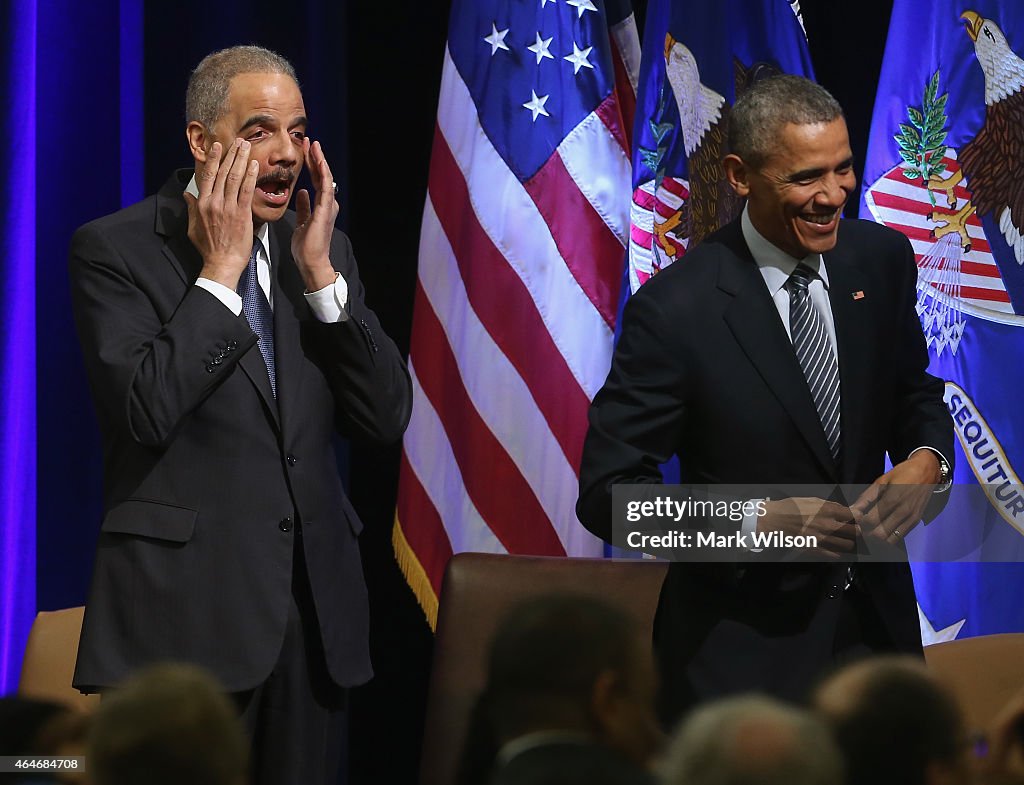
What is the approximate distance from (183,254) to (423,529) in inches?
64.0

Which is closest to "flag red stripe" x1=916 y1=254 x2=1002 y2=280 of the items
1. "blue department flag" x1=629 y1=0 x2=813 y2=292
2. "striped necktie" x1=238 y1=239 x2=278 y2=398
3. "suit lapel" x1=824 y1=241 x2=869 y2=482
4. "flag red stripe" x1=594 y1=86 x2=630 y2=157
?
"blue department flag" x1=629 y1=0 x2=813 y2=292

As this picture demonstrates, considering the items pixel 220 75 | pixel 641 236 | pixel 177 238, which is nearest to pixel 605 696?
pixel 177 238

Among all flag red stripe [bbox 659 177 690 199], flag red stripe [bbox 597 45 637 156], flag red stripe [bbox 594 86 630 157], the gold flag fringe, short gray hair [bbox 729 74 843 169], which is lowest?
the gold flag fringe

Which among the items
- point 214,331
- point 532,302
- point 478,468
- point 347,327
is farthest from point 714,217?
point 214,331

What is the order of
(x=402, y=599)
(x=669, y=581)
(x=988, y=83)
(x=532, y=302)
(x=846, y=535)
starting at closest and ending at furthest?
1. (x=846, y=535)
2. (x=669, y=581)
3. (x=988, y=83)
4. (x=532, y=302)
5. (x=402, y=599)

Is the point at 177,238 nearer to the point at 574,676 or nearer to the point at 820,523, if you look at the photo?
the point at 820,523

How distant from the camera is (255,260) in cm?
254

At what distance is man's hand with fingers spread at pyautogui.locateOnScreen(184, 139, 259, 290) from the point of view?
7.79ft

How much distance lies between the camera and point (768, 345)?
2.19m

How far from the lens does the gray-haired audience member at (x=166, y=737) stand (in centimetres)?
93

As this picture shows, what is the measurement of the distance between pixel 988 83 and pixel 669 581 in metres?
2.02

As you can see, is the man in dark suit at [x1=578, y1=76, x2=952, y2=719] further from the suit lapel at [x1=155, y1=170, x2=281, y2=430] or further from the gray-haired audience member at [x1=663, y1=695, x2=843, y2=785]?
the gray-haired audience member at [x1=663, y1=695, x2=843, y2=785]

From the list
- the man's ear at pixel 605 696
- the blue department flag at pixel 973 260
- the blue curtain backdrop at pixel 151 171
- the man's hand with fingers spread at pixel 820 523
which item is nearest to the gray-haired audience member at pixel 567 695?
the man's ear at pixel 605 696

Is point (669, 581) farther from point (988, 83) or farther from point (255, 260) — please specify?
point (988, 83)
